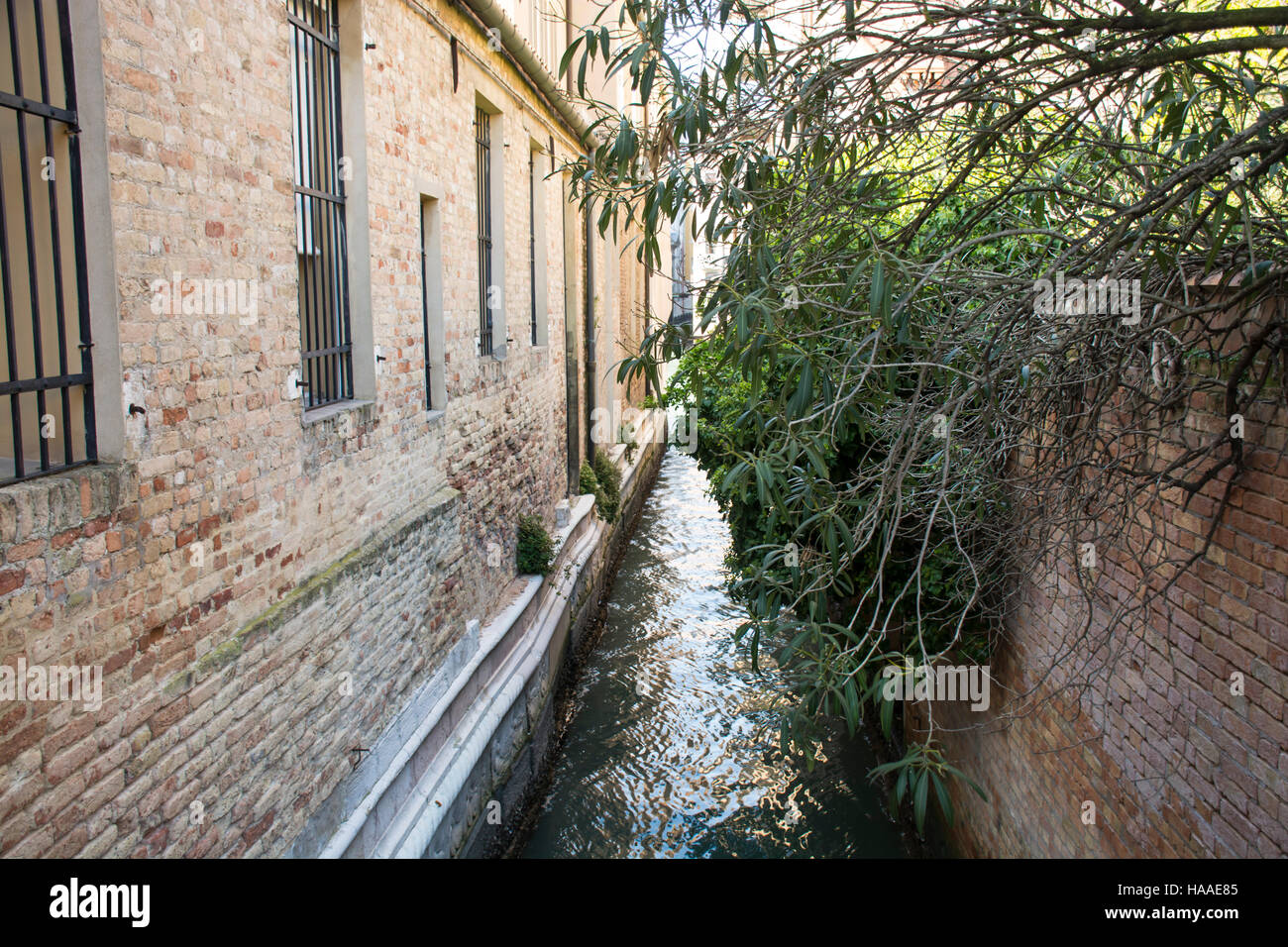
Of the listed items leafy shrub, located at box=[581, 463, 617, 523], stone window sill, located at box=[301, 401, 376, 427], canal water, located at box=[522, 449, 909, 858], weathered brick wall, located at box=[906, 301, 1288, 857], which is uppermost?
stone window sill, located at box=[301, 401, 376, 427]

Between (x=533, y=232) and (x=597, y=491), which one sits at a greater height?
(x=533, y=232)

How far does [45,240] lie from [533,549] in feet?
21.3

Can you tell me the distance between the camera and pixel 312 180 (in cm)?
528

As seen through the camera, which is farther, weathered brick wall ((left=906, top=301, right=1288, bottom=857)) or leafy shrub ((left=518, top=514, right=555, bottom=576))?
leafy shrub ((left=518, top=514, right=555, bottom=576))

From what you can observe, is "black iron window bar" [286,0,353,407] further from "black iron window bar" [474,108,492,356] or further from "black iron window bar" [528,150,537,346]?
"black iron window bar" [528,150,537,346]

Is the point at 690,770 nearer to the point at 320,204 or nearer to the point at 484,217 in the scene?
the point at 320,204

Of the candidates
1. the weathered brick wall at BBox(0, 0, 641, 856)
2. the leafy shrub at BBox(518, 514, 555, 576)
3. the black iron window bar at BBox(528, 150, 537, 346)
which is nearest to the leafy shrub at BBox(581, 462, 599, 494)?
the black iron window bar at BBox(528, 150, 537, 346)

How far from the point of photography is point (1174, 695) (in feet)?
11.5

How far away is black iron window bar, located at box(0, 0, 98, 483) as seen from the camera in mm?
3008

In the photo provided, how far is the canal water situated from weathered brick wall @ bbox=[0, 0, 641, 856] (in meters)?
1.79

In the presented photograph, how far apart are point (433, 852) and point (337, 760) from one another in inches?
30.9

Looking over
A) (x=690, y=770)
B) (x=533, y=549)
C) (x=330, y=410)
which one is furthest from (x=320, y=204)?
(x=690, y=770)

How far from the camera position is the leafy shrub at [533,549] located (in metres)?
9.49

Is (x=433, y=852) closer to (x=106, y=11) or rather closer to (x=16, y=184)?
(x=16, y=184)
